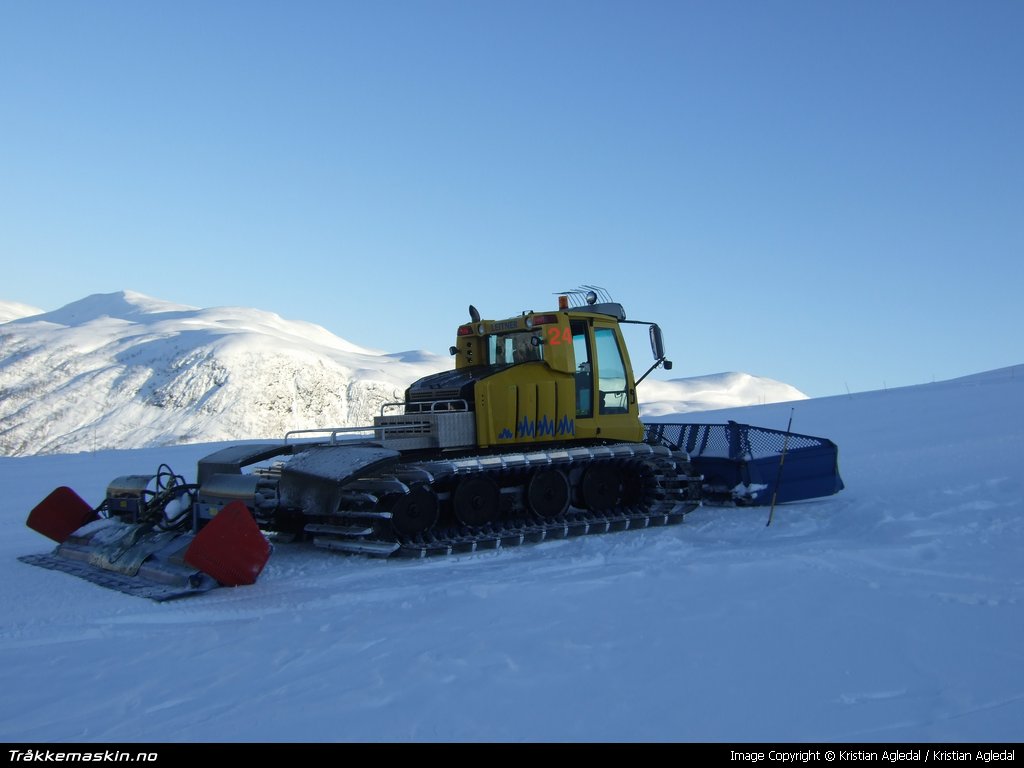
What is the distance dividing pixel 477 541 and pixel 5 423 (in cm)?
5624

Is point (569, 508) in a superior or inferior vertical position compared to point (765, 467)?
inferior

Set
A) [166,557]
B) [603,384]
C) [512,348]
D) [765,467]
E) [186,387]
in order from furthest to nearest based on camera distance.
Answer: [186,387] < [765,467] < [512,348] < [603,384] < [166,557]

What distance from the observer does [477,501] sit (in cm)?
980

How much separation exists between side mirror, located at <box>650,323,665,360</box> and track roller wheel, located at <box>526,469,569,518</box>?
6.37 feet

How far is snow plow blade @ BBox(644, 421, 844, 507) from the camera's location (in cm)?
1159

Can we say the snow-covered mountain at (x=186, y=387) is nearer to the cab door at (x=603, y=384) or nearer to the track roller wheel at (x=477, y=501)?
the cab door at (x=603, y=384)

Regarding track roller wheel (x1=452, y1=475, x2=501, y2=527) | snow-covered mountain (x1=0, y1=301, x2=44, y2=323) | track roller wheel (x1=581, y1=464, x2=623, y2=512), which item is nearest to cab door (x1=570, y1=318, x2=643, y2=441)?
track roller wheel (x1=581, y1=464, x2=623, y2=512)

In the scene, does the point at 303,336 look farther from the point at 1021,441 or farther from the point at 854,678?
the point at 854,678

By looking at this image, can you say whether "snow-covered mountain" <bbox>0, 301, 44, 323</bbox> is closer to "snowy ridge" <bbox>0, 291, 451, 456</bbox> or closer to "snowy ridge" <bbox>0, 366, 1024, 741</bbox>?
"snowy ridge" <bbox>0, 291, 451, 456</bbox>

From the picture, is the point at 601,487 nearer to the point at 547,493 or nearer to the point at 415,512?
the point at 547,493

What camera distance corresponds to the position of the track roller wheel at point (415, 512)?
9.17 meters

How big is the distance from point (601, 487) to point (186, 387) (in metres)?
55.2

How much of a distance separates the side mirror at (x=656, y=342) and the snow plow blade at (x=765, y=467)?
138cm

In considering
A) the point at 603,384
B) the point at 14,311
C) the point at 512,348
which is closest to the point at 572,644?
the point at 603,384
